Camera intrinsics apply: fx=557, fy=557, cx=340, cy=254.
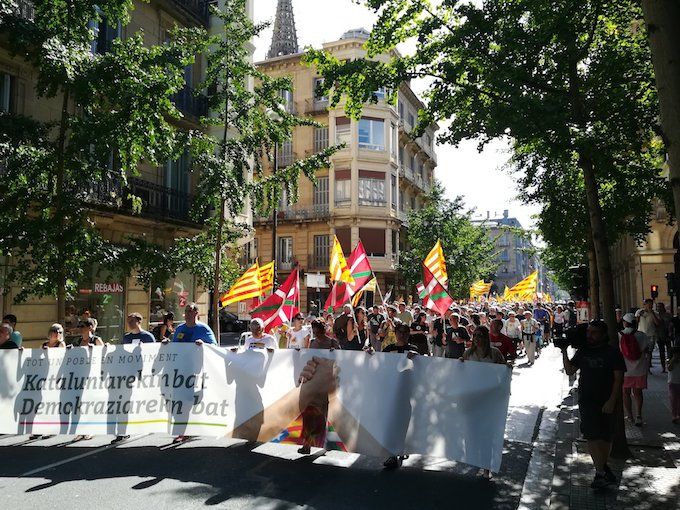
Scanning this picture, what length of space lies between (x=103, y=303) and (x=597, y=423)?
1442cm

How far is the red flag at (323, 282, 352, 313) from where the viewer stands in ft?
45.3

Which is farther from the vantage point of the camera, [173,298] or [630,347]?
[173,298]

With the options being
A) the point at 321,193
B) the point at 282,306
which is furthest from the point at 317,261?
the point at 282,306

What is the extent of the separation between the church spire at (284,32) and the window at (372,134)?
3978cm

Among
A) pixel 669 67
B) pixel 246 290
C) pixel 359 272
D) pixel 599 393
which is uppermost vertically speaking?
pixel 669 67

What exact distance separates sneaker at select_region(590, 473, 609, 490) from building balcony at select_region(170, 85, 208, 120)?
16533 mm

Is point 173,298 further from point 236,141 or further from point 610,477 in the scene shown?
point 610,477

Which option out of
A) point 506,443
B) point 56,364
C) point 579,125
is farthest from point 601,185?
point 56,364

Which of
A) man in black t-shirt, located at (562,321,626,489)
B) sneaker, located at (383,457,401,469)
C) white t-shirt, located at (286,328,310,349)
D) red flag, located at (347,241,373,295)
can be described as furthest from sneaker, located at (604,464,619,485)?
red flag, located at (347,241,373,295)

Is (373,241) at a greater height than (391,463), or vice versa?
(373,241)

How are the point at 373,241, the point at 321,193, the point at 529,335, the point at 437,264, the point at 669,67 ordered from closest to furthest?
1. the point at 669,67
2. the point at 437,264
3. the point at 529,335
4. the point at 373,241
5. the point at 321,193

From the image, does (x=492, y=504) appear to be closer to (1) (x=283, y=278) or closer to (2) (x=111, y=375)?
(2) (x=111, y=375)

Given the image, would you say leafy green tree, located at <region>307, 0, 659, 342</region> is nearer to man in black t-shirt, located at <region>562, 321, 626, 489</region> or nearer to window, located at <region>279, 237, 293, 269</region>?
Result: man in black t-shirt, located at <region>562, 321, 626, 489</region>

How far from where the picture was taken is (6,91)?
44.4 feet
